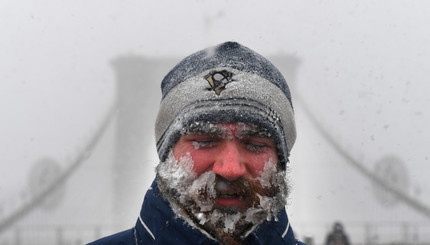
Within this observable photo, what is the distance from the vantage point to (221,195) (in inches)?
52.6

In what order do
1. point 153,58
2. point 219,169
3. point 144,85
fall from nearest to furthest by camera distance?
point 219,169 < point 153,58 < point 144,85

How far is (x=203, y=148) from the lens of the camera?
1387 millimetres

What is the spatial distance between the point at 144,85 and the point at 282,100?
68.5ft

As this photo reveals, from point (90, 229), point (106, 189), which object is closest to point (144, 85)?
→ point (106, 189)

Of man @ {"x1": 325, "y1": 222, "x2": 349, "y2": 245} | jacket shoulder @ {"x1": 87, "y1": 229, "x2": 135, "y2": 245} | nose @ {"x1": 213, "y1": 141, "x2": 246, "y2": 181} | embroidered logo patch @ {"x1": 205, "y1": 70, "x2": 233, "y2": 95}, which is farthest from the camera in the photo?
man @ {"x1": 325, "y1": 222, "x2": 349, "y2": 245}

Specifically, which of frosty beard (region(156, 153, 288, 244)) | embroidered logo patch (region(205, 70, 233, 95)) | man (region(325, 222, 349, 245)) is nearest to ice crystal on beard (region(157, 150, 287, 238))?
frosty beard (region(156, 153, 288, 244))

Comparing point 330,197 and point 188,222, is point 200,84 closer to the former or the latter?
point 188,222

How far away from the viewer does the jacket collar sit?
1.37 metres

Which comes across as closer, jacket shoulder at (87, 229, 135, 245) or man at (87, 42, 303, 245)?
man at (87, 42, 303, 245)

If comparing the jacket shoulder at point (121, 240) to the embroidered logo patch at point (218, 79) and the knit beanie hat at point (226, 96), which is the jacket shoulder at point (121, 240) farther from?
the embroidered logo patch at point (218, 79)

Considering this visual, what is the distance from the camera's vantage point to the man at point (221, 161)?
4.40 ft

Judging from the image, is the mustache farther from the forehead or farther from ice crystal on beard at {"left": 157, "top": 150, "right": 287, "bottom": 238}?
the forehead

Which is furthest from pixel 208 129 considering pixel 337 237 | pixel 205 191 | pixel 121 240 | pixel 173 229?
pixel 337 237

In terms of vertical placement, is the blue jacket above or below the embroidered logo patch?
below
